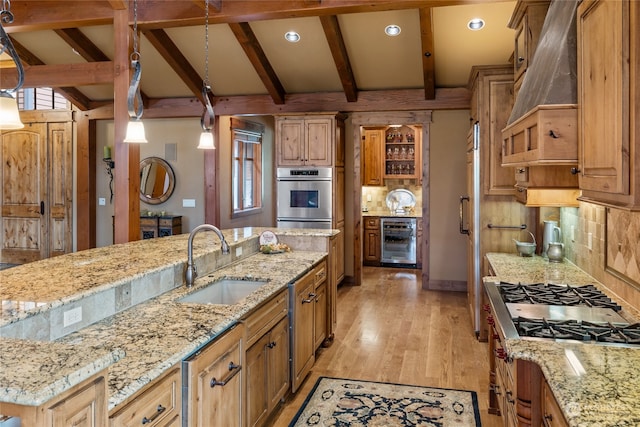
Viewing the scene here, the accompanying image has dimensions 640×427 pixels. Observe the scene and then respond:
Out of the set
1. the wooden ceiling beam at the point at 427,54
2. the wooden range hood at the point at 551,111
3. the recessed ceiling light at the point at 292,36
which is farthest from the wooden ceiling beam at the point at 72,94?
the wooden range hood at the point at 551,111

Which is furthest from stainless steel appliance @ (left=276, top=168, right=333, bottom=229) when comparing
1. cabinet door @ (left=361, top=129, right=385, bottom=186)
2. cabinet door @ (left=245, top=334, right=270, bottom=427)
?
cabinet door @ (left=245, top=334, right=270, bottom=427)

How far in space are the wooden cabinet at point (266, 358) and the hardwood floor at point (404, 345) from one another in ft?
0.97

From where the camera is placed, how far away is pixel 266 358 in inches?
112

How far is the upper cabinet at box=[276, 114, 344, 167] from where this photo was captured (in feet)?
21.8

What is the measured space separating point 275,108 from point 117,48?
9.15 feet

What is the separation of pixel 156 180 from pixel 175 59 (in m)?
2.36

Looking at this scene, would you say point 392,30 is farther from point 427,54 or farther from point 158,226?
point 158,226

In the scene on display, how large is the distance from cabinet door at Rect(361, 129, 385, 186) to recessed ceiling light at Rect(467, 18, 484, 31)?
3603 millimetres

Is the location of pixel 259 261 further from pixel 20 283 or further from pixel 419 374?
pixel 20 283

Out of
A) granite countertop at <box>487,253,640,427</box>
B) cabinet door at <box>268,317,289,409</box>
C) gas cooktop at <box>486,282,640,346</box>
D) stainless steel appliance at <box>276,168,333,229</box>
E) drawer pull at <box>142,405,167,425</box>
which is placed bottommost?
cabinet door at <box>268,317,289,409</box>

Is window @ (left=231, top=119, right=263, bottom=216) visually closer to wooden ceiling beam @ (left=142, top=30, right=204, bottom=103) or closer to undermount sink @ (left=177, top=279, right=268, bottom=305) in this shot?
wooden ceiling beam @ (left=142, top=30, right=204, bottom=103)

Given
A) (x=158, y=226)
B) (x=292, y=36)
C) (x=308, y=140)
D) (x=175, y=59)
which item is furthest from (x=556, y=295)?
(x=158, y=226)

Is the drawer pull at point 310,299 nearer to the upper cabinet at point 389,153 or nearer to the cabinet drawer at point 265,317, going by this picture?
the cabinet drawer at point 265,317

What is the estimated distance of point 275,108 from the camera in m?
7.28
